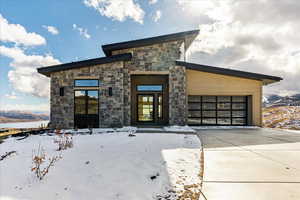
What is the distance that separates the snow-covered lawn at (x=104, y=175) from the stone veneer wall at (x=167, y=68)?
212 inches

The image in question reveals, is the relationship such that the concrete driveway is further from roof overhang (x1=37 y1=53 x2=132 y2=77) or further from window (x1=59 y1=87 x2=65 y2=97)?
window (x1=59 y1=87 x2=65 y2=97)

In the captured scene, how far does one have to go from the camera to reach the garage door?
36.1 feet

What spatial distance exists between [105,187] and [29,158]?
261 cm

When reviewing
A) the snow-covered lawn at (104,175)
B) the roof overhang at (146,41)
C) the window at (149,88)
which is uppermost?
the roof overhang at (146,41)

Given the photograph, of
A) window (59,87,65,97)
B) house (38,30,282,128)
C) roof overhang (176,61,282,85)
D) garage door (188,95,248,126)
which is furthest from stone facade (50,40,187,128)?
roof overhang (176,61,282,85)

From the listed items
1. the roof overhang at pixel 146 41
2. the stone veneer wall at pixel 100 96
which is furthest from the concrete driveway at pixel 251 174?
the roof overhang at pixel 146 41

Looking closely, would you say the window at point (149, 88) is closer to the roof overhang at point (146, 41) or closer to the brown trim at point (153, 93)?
the brown trim at point (153, 93)

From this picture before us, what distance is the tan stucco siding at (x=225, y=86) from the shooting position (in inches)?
416

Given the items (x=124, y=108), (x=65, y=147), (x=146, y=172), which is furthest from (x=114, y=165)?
(x=124, y=108)

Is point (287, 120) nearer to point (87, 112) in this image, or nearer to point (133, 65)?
point (133, 65)

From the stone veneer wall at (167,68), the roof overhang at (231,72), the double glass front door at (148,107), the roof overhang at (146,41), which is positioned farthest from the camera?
the double glass front door at (148,107)

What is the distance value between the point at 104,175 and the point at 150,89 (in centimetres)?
810

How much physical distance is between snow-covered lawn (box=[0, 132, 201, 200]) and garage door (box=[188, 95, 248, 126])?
7.10 m

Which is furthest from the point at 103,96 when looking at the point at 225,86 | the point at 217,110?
the point at 225,86
